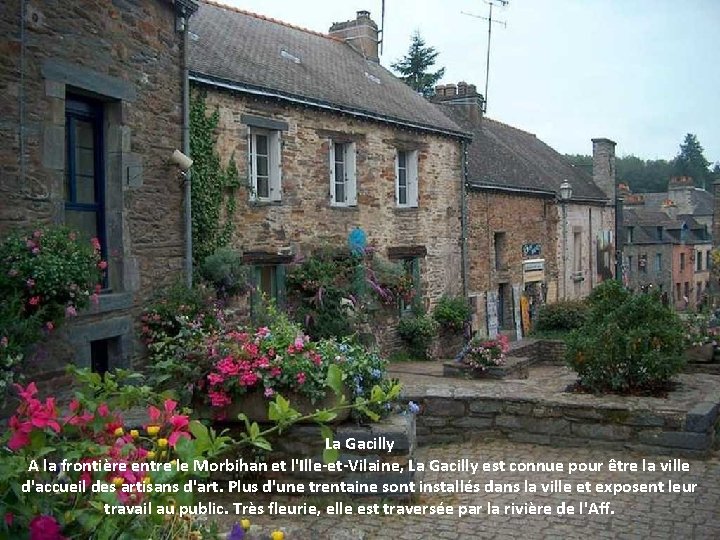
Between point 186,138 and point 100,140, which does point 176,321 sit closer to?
point 100,140

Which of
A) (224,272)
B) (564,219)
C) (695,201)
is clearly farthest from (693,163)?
(224,272)

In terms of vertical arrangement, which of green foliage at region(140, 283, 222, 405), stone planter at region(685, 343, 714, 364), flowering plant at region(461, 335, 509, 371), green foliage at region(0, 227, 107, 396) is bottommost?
flowering plant at region(461, 335, 509, 371)

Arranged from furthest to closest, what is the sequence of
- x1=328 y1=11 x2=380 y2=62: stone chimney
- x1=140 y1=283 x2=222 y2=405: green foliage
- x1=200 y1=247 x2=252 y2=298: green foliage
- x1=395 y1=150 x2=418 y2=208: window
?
x1=328 y1=11 x2=380 y2=62: stone chimney, x1=395 y1=150 x2=418 y2=208: window, x1=200 y1=247 x2=252 y2=298: green foliage, x1=140 y1=283 x2=222 y2=405: green foliage

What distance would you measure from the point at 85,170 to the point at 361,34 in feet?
45.1

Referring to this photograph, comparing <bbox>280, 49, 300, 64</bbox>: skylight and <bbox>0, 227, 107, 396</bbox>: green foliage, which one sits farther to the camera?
<bbox>280, 49, 300, 64</bbox>: skylight

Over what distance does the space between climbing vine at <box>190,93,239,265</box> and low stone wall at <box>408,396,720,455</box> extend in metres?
4.94

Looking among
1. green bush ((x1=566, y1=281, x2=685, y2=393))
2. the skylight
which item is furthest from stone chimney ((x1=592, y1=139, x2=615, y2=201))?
green bush ((x1=566, y1=281, x2=685, y2=393))

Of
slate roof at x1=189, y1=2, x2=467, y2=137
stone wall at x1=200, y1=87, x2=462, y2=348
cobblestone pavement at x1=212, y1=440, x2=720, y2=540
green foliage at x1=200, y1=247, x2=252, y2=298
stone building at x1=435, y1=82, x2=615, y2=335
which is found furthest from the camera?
stone building at x1=435, y1=82, x2=615, y2=335

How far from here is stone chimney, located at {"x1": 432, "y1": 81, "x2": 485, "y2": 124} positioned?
2318cm

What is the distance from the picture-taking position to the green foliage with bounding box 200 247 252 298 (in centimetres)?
1080

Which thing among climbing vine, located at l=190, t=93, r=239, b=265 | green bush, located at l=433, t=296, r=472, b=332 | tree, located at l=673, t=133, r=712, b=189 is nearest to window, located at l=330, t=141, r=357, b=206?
climbing vine, located at l=190, t=93, r=239, b=265

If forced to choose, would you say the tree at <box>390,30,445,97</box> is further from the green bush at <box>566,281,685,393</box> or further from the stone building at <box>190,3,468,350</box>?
the green bush at <box>566,281,685,393</box>

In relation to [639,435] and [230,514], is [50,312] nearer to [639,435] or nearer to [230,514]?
[230,514]

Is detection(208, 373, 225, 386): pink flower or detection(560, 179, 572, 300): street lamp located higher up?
detection(560, 179, 572, 300): street lamp
